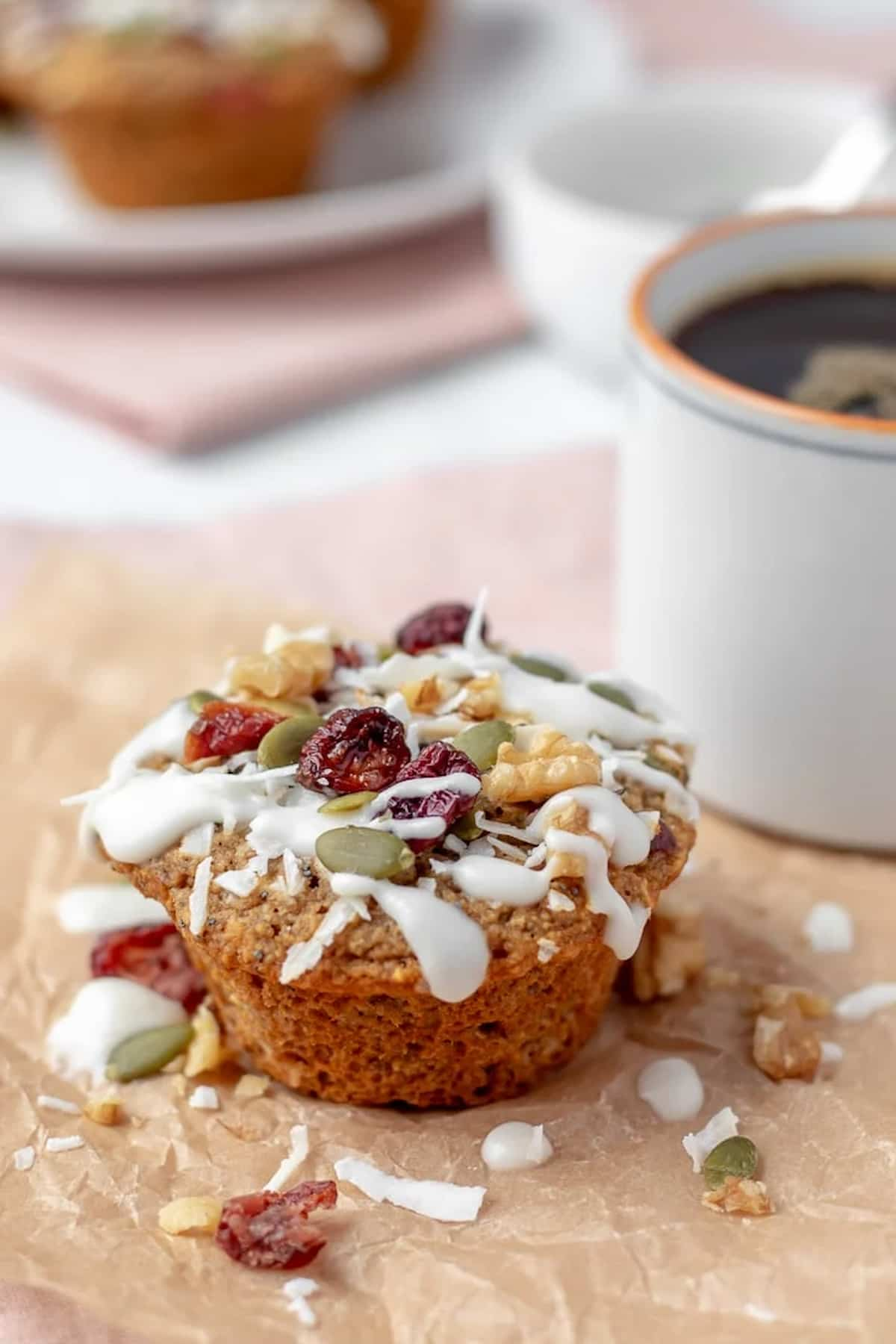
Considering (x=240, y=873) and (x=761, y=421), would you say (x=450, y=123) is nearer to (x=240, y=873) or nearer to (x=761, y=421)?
(x=761, y=421)

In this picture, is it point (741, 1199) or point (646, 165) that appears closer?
point (741, 1199)

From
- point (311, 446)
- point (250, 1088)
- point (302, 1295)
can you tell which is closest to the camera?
point (302, 1295)

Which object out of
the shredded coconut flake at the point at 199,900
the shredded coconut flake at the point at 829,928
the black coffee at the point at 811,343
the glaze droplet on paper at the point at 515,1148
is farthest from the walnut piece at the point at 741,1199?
the black coffee at the point at 811,343

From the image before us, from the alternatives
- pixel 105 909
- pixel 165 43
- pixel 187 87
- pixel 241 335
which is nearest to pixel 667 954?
pixel 105 909

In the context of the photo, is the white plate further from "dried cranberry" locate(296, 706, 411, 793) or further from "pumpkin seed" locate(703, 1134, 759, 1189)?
"pumpkin seed" locate(703, 1134, 759, 1189)

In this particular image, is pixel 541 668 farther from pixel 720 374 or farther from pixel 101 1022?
pixel 101 1022

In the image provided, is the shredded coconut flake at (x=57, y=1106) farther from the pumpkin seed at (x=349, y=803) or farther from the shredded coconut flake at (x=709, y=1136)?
the shredded coconut flake at (x=709, y=1136)

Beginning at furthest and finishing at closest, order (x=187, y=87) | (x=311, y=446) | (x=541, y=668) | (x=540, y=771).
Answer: (x=187, y=87) < (x=311, y=446) < (x=541, y=668) < (x=540, y=771)

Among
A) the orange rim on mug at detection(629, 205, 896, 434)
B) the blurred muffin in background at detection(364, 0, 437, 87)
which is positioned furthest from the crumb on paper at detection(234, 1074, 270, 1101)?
the blurred muffin in background at detection(364, 0, 437, 87)

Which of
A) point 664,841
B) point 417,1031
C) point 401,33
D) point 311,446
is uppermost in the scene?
point 401,33
